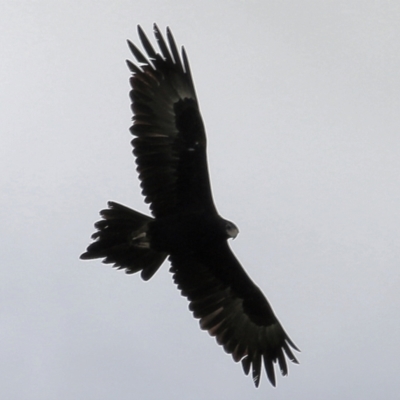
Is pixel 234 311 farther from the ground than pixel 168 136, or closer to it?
closer to it

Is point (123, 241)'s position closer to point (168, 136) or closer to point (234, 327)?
point (168, 136)

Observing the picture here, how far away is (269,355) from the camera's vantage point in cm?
1306

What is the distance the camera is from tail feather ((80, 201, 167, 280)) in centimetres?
1217

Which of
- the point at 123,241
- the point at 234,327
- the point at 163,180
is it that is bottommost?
the point at 234,327

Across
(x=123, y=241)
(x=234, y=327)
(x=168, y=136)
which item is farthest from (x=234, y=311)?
(x=168, y=136)

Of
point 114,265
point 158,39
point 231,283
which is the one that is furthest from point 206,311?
point 158,39

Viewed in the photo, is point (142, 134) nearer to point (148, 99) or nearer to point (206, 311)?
point (148, 99)

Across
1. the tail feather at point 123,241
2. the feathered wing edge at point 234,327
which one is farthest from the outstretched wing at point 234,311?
the tail feather at point 123,241

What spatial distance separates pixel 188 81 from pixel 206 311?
2725 mm

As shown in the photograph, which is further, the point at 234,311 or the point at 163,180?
the point at 234,311

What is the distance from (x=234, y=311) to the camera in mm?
13156

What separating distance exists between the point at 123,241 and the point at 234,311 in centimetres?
175

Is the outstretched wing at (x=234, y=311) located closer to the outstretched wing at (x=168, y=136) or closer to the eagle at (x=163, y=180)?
the eagle at (x=163, y=180)

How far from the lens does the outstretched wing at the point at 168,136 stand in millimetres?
12180
